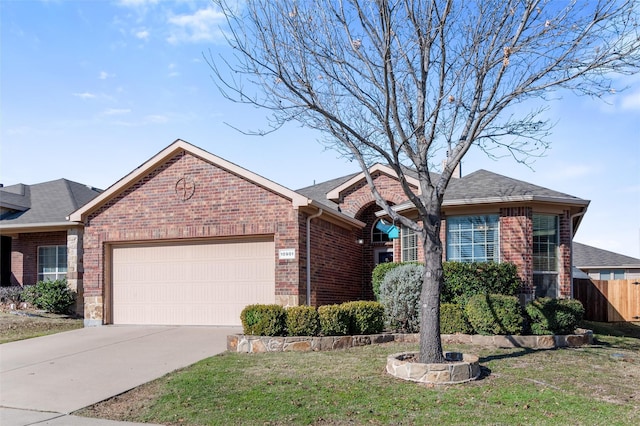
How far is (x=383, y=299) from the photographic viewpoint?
1320 cm

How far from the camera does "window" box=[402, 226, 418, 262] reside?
1558 centimetres

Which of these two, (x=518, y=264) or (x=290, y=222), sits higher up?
(x=290, y=222)

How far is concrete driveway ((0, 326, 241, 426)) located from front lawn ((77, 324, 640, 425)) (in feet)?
1.98

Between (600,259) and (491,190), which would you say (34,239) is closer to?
(491,190)

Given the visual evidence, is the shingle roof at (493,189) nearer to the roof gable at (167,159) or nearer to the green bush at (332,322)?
the roof gable at (167,159)

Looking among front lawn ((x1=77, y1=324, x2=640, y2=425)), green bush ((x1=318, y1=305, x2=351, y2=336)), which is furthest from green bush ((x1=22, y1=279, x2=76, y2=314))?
green bush ((x1=318, y1=305, x2=351, y2=336))

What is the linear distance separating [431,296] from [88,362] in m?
6.58

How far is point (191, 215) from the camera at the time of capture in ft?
49.7

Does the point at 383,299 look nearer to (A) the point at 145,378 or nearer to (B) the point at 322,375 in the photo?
(B) the point at 322,375

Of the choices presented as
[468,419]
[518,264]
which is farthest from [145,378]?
[518,264]

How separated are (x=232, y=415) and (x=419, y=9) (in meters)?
6.91

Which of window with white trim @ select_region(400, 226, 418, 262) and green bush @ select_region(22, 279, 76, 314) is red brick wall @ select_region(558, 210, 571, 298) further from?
green bush @ select_region(22, 279, 76, 314)

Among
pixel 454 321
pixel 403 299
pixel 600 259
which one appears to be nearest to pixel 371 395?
pixel 454 321

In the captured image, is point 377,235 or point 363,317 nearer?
point 363,317
